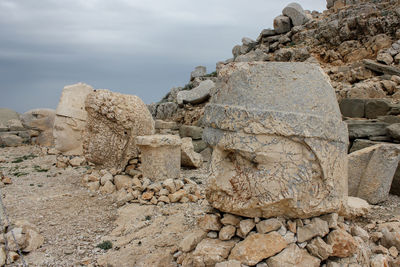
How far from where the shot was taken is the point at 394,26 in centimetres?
1176

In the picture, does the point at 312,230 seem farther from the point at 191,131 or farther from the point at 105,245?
the point at 191,131

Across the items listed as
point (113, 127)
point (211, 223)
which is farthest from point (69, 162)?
point (211, 223)

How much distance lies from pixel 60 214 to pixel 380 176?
15.2ft

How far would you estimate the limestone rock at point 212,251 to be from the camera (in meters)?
2.25

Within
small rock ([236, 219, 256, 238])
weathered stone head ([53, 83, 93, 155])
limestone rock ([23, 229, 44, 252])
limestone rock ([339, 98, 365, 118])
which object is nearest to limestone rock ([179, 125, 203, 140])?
weathered stone head ([53, 83, 93, 155])

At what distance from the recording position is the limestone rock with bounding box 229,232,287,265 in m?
2.14

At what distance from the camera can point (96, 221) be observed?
4.05m

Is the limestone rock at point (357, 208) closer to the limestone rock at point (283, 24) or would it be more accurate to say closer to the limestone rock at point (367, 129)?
the limestone rock at point (367, 129)

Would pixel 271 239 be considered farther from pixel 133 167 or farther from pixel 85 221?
pixel 133 167

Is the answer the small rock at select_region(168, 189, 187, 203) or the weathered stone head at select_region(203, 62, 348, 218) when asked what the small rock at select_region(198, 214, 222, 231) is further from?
the small rock at select_region(168, 189, 187, 203)

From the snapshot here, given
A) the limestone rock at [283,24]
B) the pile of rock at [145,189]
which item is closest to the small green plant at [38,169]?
the pile of rock at [145,189]

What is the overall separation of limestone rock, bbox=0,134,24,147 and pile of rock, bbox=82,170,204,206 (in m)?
7.16

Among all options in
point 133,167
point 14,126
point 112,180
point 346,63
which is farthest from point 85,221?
point 346,63

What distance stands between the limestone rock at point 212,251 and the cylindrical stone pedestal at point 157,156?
9.29ft
